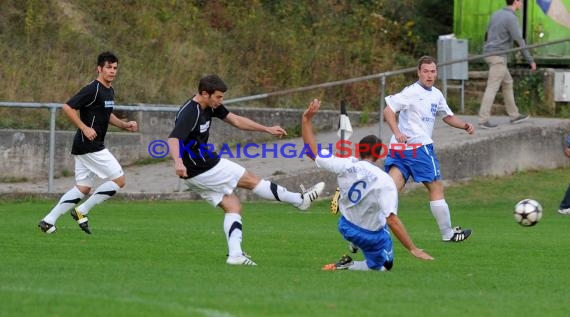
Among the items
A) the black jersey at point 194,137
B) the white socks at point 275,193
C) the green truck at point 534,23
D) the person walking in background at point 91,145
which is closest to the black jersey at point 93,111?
the person walking in background at point 91,145

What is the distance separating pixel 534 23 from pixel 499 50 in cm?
281

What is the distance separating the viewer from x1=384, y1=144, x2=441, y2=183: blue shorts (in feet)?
47.8

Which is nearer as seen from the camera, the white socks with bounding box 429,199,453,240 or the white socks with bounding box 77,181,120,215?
the white socks with bounding box 77,181,120,215

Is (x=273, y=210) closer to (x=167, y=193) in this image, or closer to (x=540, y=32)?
(x=167, y=193)

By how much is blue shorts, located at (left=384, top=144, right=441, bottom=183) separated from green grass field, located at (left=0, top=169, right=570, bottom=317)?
0.74m

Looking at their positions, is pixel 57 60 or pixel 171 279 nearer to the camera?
pixel 171 279

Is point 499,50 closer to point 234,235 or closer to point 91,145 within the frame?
point 91,145

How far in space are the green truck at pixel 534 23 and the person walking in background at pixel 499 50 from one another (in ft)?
8.34

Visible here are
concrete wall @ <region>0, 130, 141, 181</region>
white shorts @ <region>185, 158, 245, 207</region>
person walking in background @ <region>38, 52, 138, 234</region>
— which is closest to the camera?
white shorts @ <region>185, 158, 245, 207</region>

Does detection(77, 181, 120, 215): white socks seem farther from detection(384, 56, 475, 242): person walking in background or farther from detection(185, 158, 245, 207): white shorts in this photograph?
detection(384, 56, 475, 242): person walking in background

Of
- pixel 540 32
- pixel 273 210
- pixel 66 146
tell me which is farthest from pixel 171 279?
pixel 540 32

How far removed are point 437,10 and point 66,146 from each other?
33.2 ft

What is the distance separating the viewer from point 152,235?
14461 millimetres

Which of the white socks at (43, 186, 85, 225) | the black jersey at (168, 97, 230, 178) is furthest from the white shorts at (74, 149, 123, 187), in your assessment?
the black jersey at (168, 97, 230, 178)
